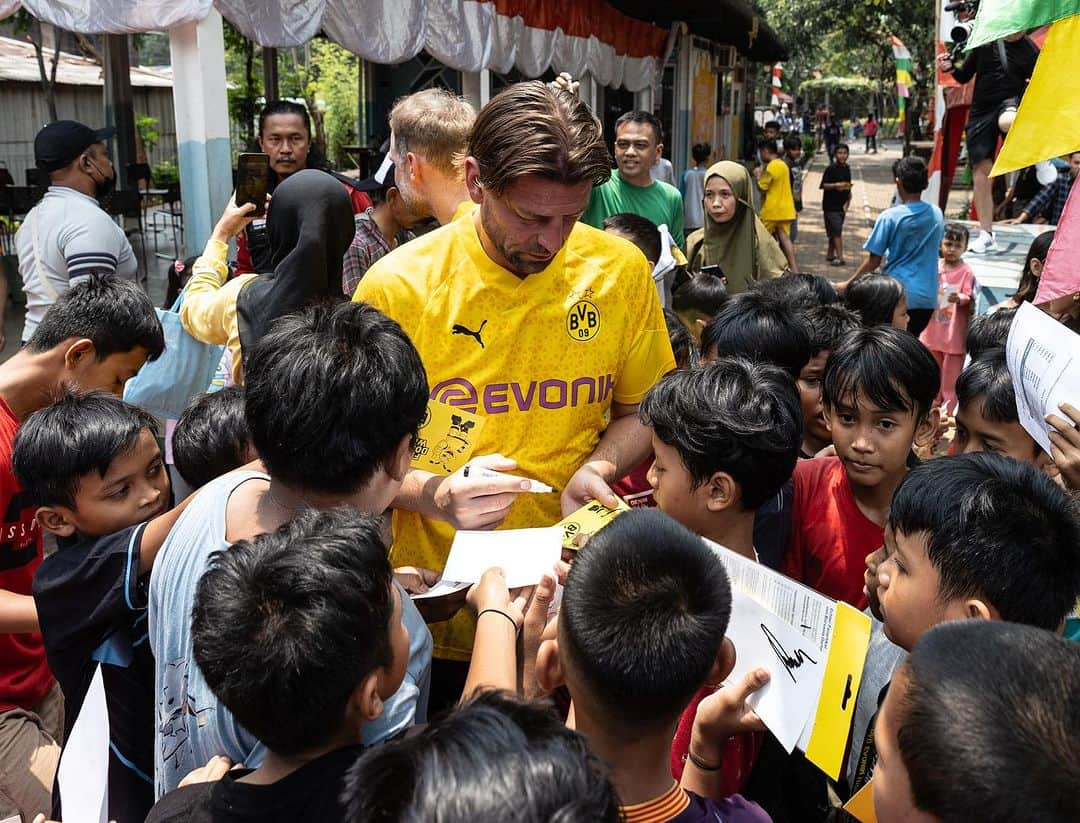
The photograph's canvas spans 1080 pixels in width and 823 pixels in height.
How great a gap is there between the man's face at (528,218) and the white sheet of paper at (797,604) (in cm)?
81

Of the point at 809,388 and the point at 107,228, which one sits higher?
the point at 107,228

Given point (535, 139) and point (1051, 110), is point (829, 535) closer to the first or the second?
point (535, 139)

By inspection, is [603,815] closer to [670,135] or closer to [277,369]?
[277,369]

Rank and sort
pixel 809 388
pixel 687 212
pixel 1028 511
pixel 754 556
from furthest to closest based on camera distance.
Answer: pixel 687 212, pixel 809 388, pixel 754 556, pixel 1028 511

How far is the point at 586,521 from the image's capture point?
1888mm

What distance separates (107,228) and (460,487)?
123 inches

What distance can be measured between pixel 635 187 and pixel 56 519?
4.40m

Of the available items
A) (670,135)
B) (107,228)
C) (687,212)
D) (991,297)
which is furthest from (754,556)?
(670,135)

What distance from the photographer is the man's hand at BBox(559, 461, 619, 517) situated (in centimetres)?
204

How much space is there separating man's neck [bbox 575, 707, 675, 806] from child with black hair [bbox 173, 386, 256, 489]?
138 centimetres

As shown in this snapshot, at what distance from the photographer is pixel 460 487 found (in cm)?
190

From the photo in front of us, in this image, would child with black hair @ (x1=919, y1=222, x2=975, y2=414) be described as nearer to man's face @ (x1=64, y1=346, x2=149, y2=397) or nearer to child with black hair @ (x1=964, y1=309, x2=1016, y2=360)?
child with black hair @ (x1=964, y1=309, x2=1016, y2=360)

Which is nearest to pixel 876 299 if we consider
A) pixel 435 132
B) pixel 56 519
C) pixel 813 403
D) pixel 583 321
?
pixel 813 403

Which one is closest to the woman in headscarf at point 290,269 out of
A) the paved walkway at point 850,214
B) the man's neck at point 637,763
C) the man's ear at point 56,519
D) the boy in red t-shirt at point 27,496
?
the boy in red t-shirt at point 27,496
